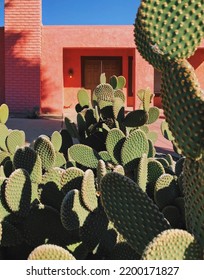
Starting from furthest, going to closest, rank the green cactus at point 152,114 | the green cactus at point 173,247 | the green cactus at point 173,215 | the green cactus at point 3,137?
the green cactus at point 152,114
the green cactus at point 3,137
the green cactus at point 173,215
the green cactus at point 173,247

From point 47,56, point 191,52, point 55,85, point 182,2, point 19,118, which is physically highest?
point 182,2

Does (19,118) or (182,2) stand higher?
(182,2)

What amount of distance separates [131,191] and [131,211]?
0.21 feet

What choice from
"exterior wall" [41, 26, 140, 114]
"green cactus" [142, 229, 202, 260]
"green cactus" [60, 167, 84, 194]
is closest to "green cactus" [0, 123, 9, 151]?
"green cactus" [60, 167, 84, 194]

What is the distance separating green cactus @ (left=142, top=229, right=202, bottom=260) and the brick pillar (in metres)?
17.3

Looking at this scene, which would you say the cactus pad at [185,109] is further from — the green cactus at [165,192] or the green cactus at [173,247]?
the green cactus at [165,192]

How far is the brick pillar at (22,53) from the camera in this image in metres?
17.8

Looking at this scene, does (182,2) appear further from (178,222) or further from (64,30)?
(64,30)

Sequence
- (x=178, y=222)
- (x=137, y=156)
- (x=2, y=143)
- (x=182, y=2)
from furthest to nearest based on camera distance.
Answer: (x=2, y=143)
(x=137, y=156)
(x=178, y=222)
(x=182, y=2)

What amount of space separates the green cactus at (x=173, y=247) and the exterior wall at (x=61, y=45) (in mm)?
16999

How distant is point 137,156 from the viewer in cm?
283

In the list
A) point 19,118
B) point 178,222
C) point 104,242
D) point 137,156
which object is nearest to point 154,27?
point 104,242

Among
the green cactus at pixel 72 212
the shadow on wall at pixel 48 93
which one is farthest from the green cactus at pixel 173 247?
the shadow on wall at pixel 48 93

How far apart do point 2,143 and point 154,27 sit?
100 inches
